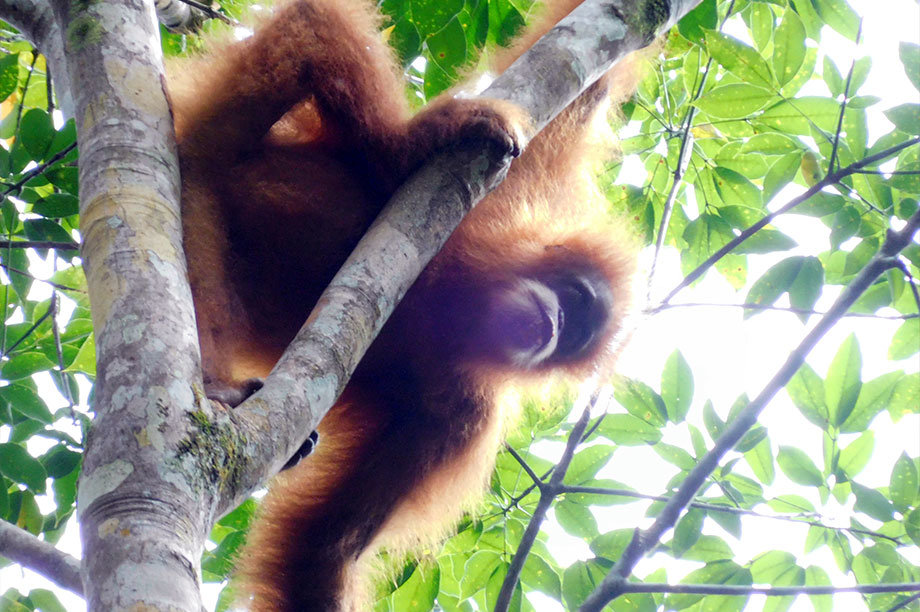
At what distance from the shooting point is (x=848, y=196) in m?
3.63

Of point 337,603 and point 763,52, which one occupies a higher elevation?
point 763,52

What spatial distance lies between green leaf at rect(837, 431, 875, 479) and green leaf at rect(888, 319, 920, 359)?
0.41 metres

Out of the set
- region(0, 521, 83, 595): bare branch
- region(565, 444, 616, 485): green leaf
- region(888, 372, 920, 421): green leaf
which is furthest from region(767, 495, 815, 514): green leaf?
region(0, 521, 83, 595): bare branch

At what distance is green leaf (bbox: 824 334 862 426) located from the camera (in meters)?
3.45

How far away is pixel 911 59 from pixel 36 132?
10.7 feet

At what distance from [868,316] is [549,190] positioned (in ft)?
5.04

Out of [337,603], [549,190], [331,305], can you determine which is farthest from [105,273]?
[549,190]

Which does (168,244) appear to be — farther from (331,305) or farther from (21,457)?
(21,457)

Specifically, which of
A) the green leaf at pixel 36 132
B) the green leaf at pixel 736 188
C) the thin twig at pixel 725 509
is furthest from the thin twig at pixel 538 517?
the green leaf at pixel 36 132

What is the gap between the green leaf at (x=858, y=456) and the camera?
3.54 metres

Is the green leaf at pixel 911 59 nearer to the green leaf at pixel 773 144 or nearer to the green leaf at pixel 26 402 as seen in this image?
the green leaf at pixel 773 144

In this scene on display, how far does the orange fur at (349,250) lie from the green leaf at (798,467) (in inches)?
40.2

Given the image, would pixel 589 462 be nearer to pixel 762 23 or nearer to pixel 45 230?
pixel 762 23

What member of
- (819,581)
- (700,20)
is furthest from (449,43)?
(819,581)
